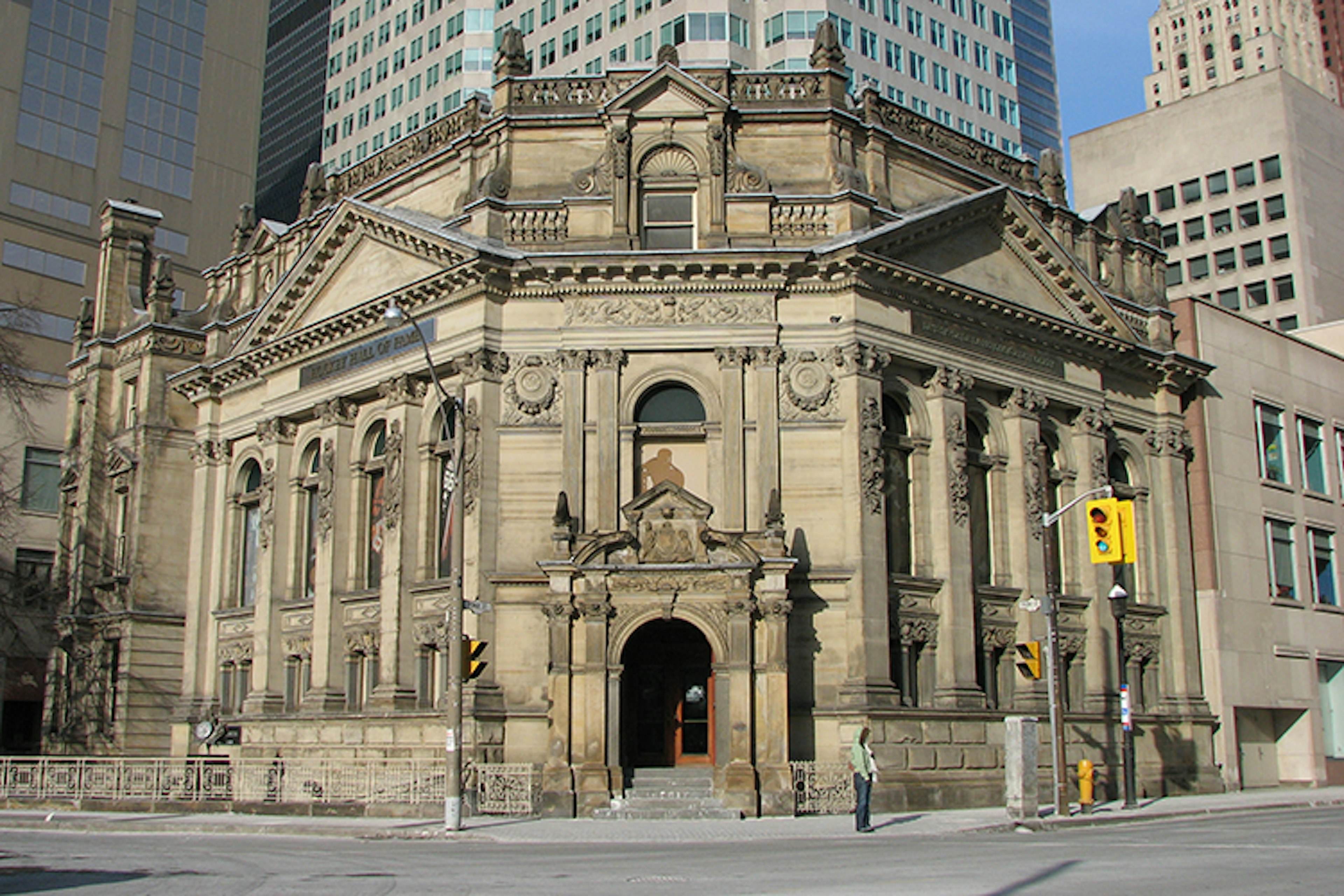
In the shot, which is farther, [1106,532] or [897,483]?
[897,483]

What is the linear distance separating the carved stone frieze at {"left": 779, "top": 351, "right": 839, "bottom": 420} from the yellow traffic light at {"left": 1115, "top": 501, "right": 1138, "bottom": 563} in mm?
9123

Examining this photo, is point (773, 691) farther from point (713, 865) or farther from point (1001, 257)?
point (1001, 257)

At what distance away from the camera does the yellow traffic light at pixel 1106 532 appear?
27.0m

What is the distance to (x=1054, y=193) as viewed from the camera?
145 feet

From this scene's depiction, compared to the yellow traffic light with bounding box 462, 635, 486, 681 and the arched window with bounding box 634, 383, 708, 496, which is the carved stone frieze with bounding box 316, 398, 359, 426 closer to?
the arched window with bounding box 634, 383, 708, 496

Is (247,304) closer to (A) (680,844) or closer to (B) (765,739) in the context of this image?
(B) (765,739)

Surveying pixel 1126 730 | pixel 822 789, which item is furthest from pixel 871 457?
pixel 1126 730

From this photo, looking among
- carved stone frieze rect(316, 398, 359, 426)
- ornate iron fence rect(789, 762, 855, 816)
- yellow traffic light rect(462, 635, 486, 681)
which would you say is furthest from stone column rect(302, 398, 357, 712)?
ornate iron fence rect(789, 762, 855, 816)

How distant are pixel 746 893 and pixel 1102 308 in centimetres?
3129

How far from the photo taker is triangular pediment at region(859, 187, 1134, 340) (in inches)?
1442

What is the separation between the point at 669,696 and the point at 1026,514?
12170mm

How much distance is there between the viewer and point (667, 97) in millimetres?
37094

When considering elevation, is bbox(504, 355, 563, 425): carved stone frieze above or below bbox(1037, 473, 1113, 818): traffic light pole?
above

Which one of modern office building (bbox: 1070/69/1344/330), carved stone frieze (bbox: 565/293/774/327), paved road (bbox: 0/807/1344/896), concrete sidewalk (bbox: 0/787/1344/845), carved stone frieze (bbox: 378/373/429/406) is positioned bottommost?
concrete sidewalk (bbox: 0/787/1344/845)
